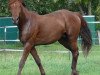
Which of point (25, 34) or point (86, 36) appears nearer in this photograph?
→ point (25, 34)

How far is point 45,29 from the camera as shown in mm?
10227

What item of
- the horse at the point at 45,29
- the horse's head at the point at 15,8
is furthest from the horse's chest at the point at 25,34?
the horse's head at the point at 15,8

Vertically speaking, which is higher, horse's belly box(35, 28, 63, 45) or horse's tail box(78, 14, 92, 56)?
horse's belly box(35, 28, 63, 45)

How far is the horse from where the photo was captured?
977 cm

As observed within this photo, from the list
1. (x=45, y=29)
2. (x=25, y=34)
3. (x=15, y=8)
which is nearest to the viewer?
(x=15, y=8)

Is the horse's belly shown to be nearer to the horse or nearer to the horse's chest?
the horse

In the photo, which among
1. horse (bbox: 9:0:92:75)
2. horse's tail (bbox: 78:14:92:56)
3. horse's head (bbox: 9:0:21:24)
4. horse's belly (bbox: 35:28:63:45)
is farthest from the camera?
horse's tail (bbox: 78:14:92:56)

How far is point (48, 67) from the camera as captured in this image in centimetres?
1228

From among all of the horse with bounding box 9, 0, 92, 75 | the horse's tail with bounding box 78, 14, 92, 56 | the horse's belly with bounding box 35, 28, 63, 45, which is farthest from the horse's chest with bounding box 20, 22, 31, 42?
the horse's tail with bounding box 78, 14, 92, 56

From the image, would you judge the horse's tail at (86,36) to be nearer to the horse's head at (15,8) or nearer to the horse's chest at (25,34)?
the horse's chest at (25,34)

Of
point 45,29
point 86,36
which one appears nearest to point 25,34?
point 45,29

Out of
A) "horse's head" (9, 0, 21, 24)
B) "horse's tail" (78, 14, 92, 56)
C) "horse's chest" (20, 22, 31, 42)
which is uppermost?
"horse's head" (9, 0, 21, 24)

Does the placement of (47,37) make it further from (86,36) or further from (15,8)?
(86,36)

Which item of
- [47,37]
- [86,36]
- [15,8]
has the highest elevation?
[15,8]
